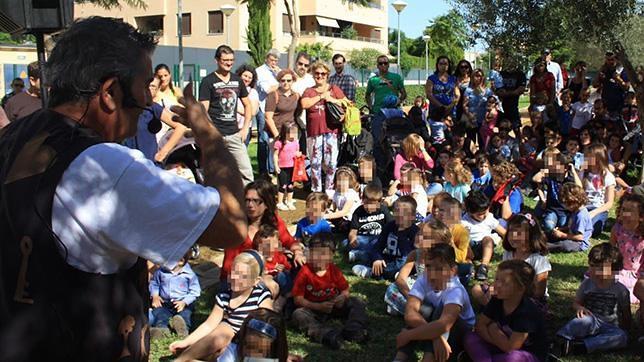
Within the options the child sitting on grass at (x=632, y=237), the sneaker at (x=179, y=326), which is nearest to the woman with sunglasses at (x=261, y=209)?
the sneaker at (x=179, y=326)

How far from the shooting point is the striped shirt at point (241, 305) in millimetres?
4488

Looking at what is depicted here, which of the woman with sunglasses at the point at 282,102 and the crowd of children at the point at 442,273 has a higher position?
the woman with sunglasses at the point at 282,102

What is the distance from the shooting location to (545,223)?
24.8 ft

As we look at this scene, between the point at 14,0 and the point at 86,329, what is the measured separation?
10.8ft

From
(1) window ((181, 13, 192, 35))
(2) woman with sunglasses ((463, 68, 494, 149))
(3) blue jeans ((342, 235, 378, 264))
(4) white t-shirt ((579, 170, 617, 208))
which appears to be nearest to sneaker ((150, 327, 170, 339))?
(3) blue jeans ((342, 235, 378, 264))

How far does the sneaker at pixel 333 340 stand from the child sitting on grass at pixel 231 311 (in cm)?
47

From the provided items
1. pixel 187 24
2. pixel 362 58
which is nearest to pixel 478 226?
pixel 362 58

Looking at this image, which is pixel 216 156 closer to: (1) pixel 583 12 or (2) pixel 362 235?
(2) pixel 362 235

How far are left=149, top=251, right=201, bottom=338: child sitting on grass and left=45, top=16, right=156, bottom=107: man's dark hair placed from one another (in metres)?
3.39

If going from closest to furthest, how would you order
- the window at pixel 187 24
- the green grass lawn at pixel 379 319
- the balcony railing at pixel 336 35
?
the green grass lawn at pixel 379 319
the window at pixel 187 24
the balcony railing at pixel 336 35

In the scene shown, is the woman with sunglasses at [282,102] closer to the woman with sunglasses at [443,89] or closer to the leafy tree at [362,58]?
the woman with sunglasses at [443,89]

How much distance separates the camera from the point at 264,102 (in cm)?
1093

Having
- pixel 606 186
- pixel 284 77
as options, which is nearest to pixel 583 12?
pixel 606 186

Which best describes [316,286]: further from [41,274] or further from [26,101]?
[26,101]
